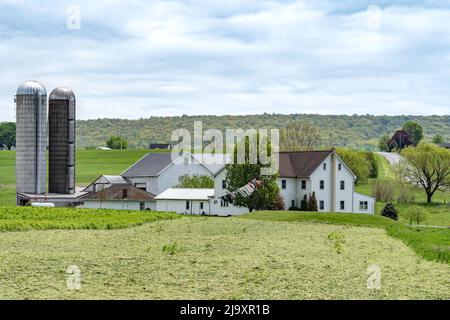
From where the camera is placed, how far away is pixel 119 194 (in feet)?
271

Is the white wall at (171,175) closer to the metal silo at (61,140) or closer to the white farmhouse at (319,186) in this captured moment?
the metal silo at (61,140)

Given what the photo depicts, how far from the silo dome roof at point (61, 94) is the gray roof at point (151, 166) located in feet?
49.3

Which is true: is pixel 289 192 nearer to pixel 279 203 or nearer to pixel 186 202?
pixel 279 203

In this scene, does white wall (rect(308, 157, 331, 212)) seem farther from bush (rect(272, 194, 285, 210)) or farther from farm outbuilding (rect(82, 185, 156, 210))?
farm outbuilding (rect(82, 185, 156, 210))

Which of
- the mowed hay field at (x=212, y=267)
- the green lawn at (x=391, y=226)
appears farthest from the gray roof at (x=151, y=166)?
the mowed hay field at (x=212, y=267)

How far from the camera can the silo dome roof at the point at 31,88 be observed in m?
81.1

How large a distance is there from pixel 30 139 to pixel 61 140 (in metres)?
4.36

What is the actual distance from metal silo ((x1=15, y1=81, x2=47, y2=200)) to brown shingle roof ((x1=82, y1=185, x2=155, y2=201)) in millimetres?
5458

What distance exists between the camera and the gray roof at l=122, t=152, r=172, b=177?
96062 mm

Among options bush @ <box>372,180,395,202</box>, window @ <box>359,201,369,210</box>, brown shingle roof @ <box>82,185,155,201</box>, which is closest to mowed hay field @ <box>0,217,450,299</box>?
window @ <box>359,201,369,210</box>

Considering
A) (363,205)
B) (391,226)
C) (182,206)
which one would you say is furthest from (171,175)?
(391,226)
